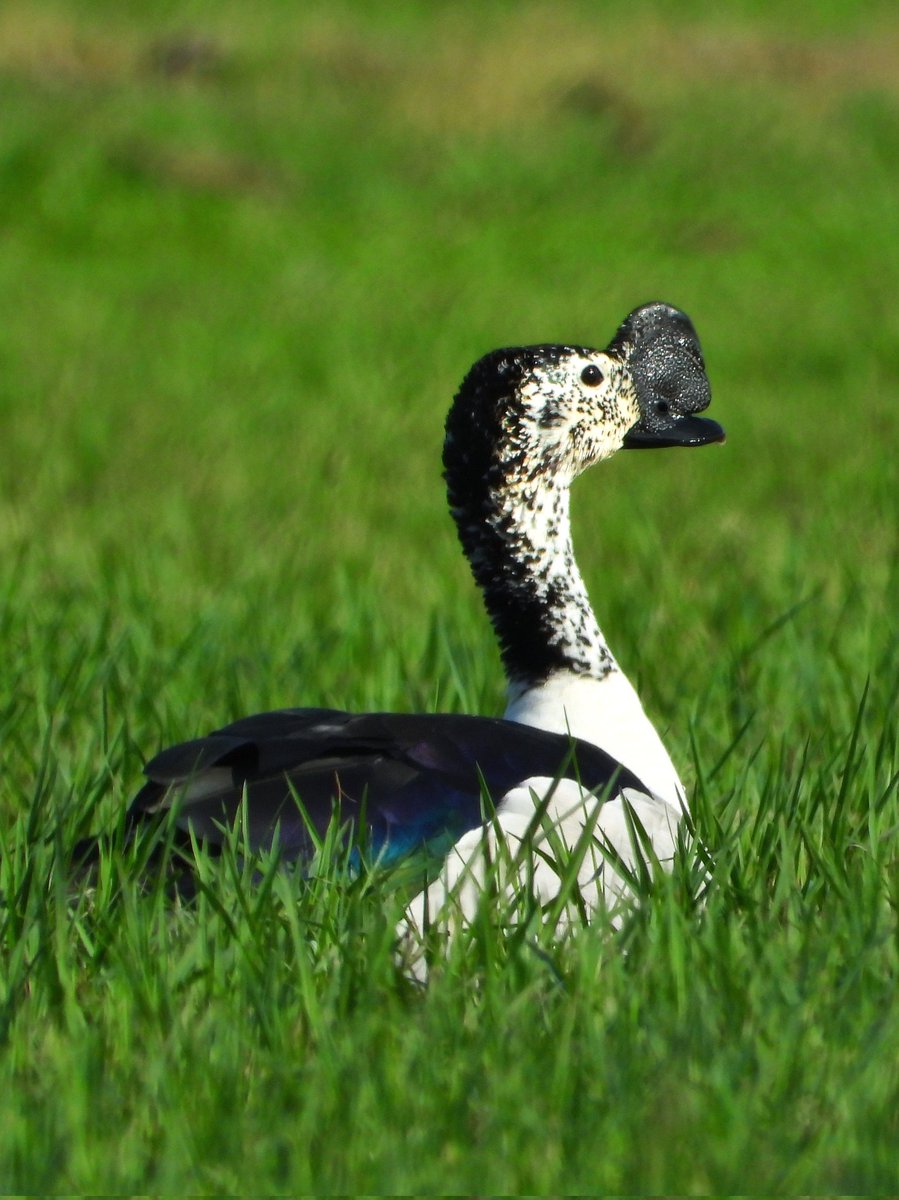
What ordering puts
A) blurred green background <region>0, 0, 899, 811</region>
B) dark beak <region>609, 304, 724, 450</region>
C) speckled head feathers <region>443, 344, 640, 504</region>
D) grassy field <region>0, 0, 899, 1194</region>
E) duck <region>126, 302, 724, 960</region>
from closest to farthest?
grassy field <region>0, 0, 899, 1194</region>
duck <region>126, 302, 724, 960</region>
speckled head feathers <region>443, 344, 640, 504</region>
dark beak <region>609, 304, 724, 450</region>
blurred green background <region>0, 0, 899, 811</region>

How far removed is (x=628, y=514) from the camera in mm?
6648

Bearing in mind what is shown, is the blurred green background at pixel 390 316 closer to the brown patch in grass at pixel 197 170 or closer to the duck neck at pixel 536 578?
the brown patch in grass at pixel 197 170

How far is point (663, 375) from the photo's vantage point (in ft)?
12.0

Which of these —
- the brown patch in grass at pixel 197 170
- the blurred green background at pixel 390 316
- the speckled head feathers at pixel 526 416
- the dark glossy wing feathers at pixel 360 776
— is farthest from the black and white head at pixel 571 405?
the brown patch in grass at pixel 197 170

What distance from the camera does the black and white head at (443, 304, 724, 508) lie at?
11.3ft

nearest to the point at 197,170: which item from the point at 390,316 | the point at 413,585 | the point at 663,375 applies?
the point at 390,316

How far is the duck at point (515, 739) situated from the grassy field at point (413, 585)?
0.11m

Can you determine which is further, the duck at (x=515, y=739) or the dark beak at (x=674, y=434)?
the dark beak at (x=674, y=434)

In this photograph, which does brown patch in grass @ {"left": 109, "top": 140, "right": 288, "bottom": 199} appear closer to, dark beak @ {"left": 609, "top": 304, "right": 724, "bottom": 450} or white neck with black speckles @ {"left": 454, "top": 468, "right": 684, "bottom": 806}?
dark beak @ {"left": 609, "top": 304, "right": 724, "bottom": 450}

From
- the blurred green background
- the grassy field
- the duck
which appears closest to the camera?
the grassy field

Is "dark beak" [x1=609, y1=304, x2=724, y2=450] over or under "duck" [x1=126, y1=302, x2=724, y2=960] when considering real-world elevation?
over

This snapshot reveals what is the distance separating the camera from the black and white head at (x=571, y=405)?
3.43 meters

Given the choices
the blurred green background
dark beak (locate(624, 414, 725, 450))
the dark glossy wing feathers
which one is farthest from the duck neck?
the blurred green background

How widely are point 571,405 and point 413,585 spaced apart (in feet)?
7.30
